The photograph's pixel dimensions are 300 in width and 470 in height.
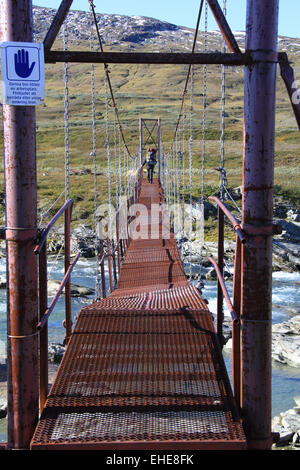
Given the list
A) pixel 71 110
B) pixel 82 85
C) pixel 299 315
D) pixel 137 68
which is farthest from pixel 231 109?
pixel 299 315

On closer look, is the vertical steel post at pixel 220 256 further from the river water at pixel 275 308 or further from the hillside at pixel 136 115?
the river water at pixel 275 308

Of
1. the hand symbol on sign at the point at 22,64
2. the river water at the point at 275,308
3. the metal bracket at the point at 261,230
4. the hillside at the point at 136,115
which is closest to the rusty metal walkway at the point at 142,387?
the metal bracket at the point at 261,230

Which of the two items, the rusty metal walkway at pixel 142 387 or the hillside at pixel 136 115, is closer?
the rusty metal walkway at pixel 142 387

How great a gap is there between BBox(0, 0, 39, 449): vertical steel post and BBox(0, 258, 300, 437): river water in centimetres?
599

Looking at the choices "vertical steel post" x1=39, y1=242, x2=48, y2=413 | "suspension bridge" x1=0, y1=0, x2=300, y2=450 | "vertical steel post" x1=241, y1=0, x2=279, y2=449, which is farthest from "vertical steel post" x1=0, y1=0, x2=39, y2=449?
"vertical steel post" x1=241, y1=0, x2=279, y2=449

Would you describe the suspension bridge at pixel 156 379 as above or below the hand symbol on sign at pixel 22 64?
below

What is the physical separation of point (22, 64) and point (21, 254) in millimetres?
794

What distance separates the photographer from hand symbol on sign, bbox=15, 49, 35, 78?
7.72ft

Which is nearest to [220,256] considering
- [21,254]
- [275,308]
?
[21,254]

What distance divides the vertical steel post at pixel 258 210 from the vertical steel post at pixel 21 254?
0.91 meters

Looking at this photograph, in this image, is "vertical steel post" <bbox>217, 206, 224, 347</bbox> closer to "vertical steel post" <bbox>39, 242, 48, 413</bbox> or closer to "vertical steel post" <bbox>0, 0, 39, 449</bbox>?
"vertical steel post" <bbox>39, 242, 48, 413</bbox>

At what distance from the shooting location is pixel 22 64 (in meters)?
2.38

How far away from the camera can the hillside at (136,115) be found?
45000 millimetres

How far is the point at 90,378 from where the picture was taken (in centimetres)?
284
